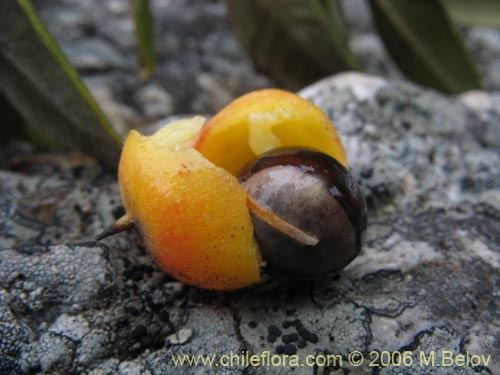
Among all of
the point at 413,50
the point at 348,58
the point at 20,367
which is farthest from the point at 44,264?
the point at 413,50

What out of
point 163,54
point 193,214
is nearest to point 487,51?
point 163,54

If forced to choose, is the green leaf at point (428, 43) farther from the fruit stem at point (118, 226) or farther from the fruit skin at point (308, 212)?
the fruit stem at point (118, 226)

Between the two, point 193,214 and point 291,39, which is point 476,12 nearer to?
point 291,39

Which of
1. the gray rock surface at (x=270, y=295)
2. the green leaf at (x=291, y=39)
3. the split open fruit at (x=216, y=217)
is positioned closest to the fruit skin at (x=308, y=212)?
the split open fruit at (x=216, y=217)

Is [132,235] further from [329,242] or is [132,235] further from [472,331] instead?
[472,331]

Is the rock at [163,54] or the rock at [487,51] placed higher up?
the rock at [163,54]

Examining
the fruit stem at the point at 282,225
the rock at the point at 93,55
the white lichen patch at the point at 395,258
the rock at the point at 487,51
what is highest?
the fruit stem at the point at 282,225
